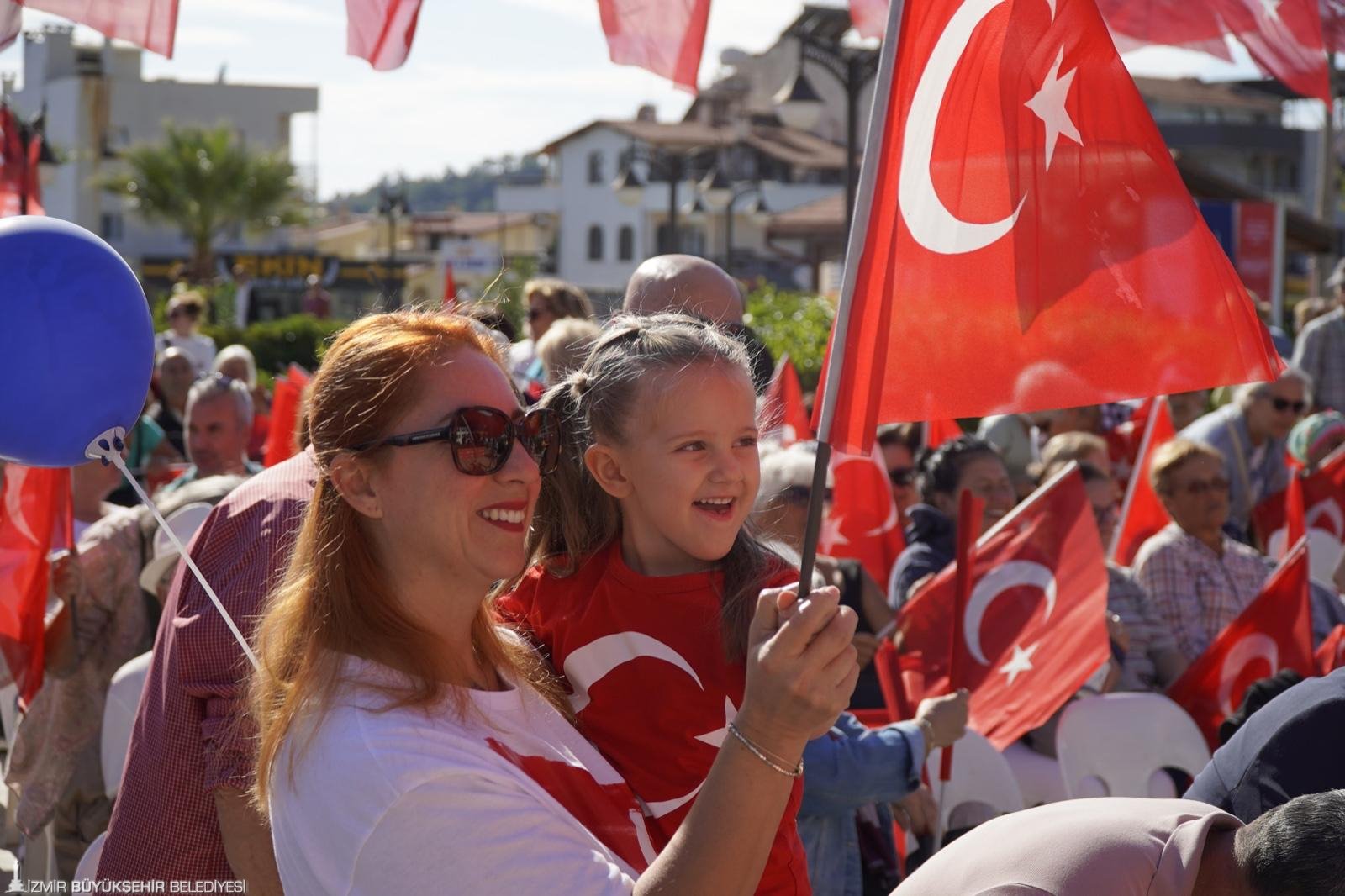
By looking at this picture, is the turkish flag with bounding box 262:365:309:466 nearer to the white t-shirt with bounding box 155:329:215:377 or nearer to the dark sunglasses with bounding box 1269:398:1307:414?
the white t-shirt with bounding box 155:329:215:377

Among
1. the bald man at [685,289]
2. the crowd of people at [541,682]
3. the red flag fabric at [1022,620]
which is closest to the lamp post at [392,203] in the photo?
the red flag fabric at [1022,620]

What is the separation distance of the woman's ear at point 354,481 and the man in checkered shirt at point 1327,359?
10.1 m

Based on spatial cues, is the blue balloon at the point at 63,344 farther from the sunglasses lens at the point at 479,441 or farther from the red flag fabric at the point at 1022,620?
the red flag fabric at the point at 1022,620

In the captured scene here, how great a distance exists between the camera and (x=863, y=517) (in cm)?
659

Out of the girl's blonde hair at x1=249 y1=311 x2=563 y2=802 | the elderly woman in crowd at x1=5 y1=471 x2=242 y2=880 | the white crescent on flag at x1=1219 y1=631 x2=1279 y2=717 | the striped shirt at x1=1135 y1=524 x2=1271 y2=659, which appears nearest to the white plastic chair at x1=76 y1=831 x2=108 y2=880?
the elderly woman in crowd at x1=5 y1=471 x2=242 y2=880

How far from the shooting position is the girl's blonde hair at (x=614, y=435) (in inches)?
92.4

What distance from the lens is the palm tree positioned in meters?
45.7

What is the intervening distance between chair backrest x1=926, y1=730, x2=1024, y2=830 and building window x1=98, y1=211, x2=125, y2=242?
6109cm

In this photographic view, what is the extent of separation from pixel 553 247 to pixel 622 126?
7.87m

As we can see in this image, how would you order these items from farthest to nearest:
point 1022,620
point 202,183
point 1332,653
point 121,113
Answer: point 121,113, point 202,183, point 1332,653, point 1022,620

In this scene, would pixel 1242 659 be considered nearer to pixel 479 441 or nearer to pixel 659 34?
pixel 659 34

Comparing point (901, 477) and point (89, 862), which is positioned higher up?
point (901, 477)

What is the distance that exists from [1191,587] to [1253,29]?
2140 millimetres

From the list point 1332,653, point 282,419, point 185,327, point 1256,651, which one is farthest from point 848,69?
point 1256,651
